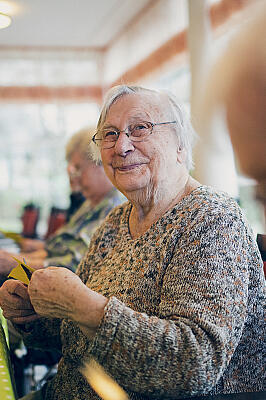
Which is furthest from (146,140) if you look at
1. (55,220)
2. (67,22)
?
(67,22)

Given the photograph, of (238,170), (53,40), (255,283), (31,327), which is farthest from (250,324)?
(53,40)

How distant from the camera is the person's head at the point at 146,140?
1305 mm

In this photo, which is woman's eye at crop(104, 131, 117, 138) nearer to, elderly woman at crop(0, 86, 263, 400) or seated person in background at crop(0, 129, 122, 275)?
elderly woman at crop(0, 86, 263, 400)

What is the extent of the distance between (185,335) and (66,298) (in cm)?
26

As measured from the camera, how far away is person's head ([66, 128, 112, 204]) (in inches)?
99.0

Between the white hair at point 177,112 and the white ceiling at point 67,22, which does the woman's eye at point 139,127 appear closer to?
the white hair at point 177,112

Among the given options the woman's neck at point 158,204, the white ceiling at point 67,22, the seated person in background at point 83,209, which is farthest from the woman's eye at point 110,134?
the white ceiling at point 67,22

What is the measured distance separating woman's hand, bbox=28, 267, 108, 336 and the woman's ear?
52 centimetres

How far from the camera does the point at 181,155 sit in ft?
4.46

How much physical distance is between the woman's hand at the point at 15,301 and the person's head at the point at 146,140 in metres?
0.41

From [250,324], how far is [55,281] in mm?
460

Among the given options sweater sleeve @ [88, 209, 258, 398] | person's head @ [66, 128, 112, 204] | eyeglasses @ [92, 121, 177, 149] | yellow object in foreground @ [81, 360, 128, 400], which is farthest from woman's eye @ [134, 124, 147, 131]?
person's head @ [66, 128, 112, 204]

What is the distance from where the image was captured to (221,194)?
1.11 m

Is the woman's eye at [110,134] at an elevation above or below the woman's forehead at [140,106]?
below
